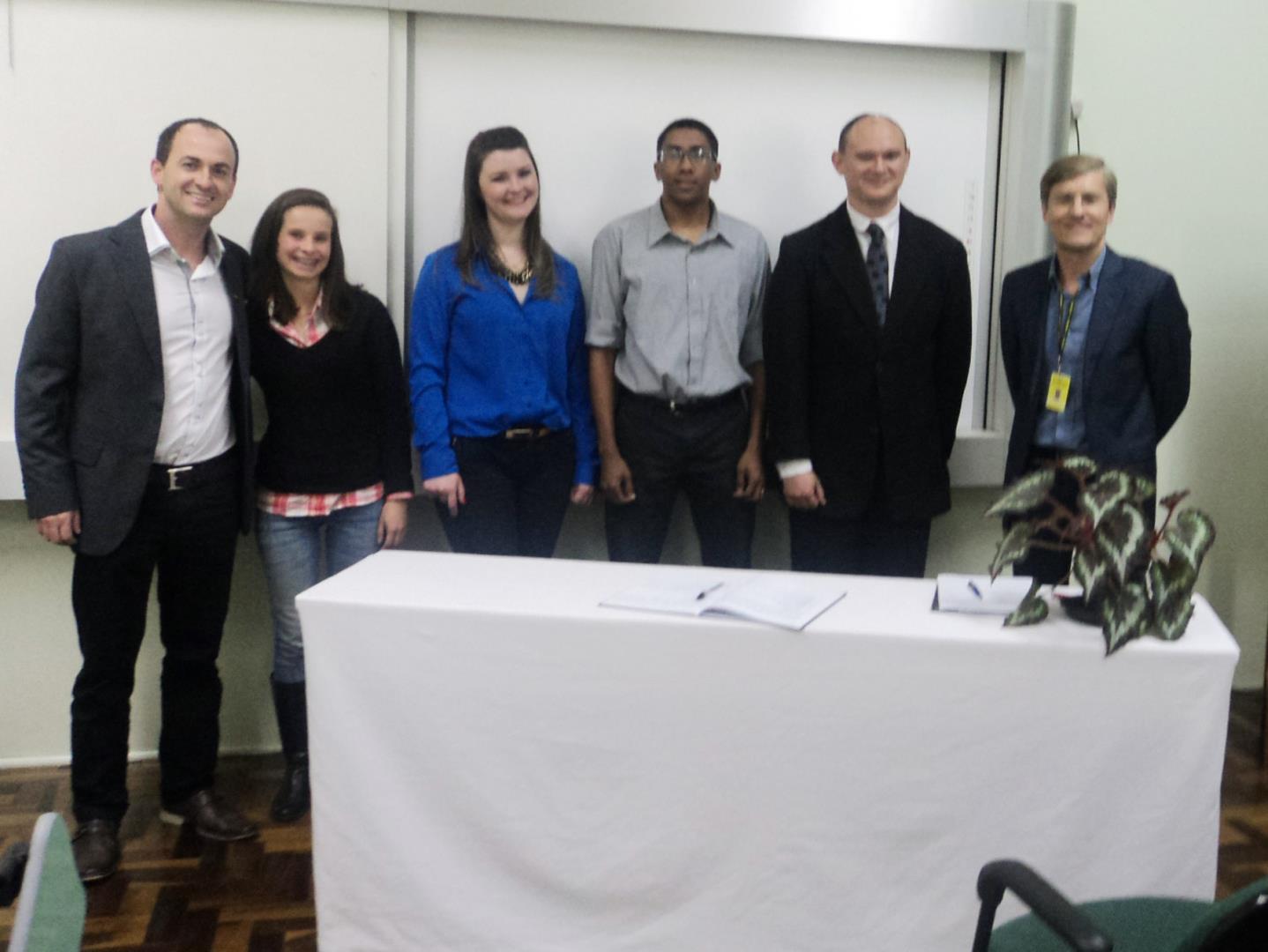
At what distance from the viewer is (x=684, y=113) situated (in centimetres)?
310

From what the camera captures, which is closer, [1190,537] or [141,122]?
[1190,537]

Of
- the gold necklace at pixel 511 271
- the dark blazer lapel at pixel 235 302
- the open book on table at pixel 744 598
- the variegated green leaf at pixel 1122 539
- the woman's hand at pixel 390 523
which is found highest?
the gold necklace at pixel 511 271

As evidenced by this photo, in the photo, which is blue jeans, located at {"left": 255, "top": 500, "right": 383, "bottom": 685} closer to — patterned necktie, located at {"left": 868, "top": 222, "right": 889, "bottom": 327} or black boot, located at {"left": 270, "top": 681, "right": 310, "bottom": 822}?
black boot, located at {"left": 270, "top": 681, "right": 310, "bottom": 822}

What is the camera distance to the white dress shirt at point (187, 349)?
7.93ft

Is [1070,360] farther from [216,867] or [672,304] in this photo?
[216,867]

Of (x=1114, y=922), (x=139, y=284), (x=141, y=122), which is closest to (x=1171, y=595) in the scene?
(x=1114, y=922)

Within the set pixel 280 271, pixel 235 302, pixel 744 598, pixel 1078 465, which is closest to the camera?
pixel 1078 465

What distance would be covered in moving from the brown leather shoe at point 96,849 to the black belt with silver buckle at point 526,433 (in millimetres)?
1235

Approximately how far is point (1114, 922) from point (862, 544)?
1.50 metres

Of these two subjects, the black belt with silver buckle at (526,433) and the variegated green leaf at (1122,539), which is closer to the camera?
the variegated green leaf at (1122,539)

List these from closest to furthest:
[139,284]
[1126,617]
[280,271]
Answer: [1126,617] → [139,284] → [280,271]

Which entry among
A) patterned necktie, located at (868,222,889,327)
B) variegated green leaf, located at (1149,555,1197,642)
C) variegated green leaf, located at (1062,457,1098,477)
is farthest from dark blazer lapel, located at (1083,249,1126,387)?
variegated green leaf, located at (1149,555,1197,642)

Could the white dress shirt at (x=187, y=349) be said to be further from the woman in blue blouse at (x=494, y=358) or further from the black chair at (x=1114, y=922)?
the black chair at (x=1114, y=922)

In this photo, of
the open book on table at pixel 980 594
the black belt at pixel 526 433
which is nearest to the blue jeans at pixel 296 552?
the black belt at pixel 526 433
